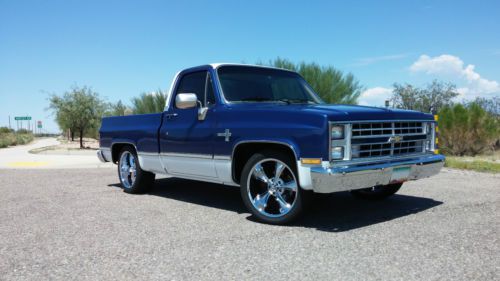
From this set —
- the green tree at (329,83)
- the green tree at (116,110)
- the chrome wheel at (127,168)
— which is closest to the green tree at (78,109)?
the green tree at (116,110)

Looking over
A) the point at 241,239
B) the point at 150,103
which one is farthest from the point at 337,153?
the point at 150,103

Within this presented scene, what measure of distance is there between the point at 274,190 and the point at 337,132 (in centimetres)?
102

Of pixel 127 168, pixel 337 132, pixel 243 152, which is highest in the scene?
pixel 337 132

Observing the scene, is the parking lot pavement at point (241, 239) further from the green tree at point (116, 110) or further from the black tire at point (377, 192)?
the green tree at point (116, 110)

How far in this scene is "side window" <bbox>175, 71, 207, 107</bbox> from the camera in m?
6.18

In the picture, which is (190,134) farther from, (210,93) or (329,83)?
(329,83)

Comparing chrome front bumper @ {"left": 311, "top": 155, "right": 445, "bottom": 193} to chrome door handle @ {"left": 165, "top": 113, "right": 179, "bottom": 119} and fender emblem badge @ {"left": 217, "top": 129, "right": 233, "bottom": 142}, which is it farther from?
chrome door handle @ {"left": 165, "top": 113, "right": 179, "bottom": 119}

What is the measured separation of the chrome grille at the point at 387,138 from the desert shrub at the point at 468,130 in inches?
429

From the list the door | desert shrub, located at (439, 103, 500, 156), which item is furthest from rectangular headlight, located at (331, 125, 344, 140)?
desert shrub, located at (439, 103, 500, 156)

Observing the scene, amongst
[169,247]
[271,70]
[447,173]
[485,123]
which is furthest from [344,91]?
[169,247]

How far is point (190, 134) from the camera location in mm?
5938

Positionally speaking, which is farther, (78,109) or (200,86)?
(78,109)

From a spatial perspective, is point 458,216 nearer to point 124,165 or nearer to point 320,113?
point 320,113

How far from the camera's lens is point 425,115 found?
5562 millimetres
